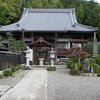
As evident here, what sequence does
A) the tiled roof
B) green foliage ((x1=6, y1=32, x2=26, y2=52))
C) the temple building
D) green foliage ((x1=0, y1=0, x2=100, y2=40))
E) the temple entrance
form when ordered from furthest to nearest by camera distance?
green foliage ((x1=0, y1=0, x2=100, y2=40)), the tiled roof, the temple building, the temple entrance, green foliage ((x1=6, y1=32, x2=26, y2=52))

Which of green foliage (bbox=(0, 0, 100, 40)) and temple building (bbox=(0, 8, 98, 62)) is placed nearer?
temple building (bbox=(0, 8, 98, 62))

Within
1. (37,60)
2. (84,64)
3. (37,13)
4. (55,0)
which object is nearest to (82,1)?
(55,0)

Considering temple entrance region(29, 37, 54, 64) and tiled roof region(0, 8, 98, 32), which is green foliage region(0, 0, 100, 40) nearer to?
tiled roof region(0, 8, 98, 32)

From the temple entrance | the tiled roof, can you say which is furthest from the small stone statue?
the tiled roof

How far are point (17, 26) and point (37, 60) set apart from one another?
7.88 metres

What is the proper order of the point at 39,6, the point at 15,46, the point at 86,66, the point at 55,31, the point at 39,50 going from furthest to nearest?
the point at 39,6, the point at 55,31, the point at 39,50, the point at 15,46, the point at 86,66

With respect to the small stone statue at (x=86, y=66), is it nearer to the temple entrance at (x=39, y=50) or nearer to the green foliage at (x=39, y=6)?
the temple entrance at (x=39, y=50)

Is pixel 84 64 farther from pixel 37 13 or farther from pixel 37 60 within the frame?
pixel 37 13

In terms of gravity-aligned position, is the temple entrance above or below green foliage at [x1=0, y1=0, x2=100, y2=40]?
below

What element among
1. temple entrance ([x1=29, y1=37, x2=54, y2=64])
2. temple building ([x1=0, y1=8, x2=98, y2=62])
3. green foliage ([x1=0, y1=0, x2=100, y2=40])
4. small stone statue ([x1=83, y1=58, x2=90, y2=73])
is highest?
green foliage ([x1=0, y1=0, x2=100, y2=40])

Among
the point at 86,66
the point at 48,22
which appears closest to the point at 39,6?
the point at 48,22

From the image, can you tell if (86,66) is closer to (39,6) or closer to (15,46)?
(15,46)

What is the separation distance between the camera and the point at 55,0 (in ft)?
217

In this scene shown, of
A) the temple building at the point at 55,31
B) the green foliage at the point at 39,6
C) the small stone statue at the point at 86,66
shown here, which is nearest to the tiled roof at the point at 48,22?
the temple building at the point at 55,31
